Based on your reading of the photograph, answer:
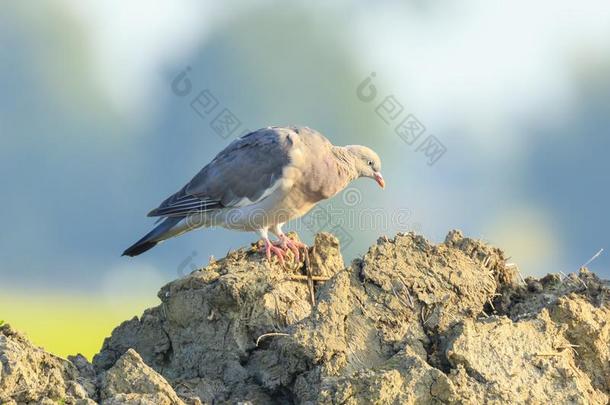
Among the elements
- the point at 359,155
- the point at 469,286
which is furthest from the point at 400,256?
the point at 359,155

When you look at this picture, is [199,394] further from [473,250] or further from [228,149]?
[228,149]

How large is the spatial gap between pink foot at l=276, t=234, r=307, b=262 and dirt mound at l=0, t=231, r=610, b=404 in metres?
0.31

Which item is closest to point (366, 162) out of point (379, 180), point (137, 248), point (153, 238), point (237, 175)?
point (379, 180)

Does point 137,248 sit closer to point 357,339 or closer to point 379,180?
point 379,180

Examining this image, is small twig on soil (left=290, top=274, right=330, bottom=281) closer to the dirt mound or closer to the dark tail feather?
the dirt mound

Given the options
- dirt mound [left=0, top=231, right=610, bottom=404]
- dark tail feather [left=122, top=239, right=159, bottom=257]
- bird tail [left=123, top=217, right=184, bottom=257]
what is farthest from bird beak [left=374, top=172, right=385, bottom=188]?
dirt mound [left=0, top=231, right=610, bottom=404]

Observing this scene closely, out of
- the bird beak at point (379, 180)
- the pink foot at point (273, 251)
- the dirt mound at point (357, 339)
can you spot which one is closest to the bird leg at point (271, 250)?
the pink foot at point (273, 251)

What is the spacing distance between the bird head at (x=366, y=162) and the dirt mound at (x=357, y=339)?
123 inches

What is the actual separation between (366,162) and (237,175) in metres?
1.57

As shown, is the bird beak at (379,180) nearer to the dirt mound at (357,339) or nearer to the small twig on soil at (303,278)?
the dirt mound at (357,339)

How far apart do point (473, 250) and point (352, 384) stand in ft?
7.95

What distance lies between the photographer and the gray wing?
34.6 ft

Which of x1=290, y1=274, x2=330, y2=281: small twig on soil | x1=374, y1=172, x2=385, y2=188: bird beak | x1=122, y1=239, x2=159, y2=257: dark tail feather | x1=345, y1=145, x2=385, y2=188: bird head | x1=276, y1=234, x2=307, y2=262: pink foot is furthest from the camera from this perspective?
x1=374, y1=172, x2=385, y2=188: bird beak

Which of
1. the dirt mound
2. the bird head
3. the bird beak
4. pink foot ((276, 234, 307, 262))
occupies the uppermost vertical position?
the bird head
